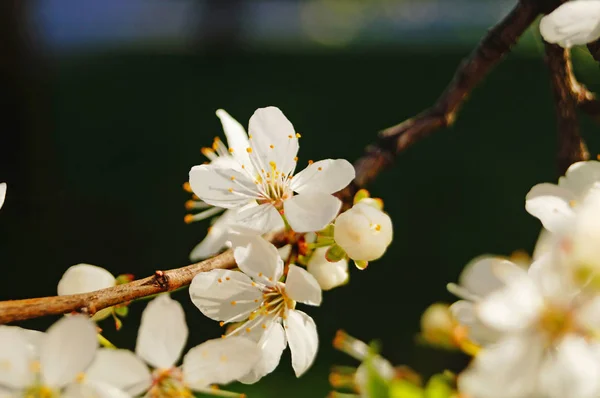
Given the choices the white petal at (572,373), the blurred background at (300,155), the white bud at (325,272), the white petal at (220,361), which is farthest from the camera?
the blurred background at (300,155)

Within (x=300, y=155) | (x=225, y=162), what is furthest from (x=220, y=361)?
(x=300, y=155)

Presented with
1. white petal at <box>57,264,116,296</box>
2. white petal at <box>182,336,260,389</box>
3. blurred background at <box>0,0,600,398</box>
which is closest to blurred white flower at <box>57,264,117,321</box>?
white petal at <box>57,264,116,296</box>

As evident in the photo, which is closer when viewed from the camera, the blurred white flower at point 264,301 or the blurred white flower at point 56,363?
the blurred white flower at point 56,363

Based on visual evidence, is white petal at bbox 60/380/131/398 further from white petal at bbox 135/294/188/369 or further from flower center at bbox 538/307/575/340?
flower center at bbox 538/307/575/340

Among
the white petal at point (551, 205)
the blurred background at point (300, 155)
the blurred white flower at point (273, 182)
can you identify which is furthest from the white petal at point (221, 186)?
the blurred background at point (300, 155)

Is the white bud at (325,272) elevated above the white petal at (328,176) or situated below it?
below

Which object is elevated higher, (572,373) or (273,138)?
(273,138)

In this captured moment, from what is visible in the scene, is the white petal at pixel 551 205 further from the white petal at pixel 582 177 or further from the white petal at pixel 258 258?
the white petal at pixel 258 258

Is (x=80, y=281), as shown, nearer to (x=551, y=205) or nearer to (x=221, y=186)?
(x=221, y=186)
